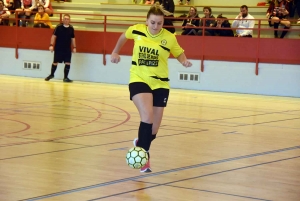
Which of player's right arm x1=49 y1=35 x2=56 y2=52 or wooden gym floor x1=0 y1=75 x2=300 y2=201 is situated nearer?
wooden gym floor x1=0 y1=75 x2=300 y2=201

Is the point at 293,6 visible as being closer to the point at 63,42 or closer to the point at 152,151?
the point at 63,42

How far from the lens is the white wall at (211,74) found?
728 inches

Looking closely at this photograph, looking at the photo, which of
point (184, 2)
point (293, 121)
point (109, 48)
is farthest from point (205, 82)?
point (293, 121)

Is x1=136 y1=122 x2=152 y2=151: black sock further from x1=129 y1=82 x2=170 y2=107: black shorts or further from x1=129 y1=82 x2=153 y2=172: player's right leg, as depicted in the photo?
x1=129 y1=82 x2=170 y2=107: black shorts

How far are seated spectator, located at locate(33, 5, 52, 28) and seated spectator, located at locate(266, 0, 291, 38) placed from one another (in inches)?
300

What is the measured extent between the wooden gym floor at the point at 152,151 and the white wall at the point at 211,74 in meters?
2.42

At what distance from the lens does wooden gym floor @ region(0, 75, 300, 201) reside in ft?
21.4

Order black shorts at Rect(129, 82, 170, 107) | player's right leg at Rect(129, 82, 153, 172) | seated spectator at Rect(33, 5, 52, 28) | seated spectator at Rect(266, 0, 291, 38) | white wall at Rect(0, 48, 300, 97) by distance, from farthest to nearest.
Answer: seated spectator at Rect(33, 5, 52, 28) → seated spectator at Rect(266, 0, 291, 38) → white wall at Rect(0, 48, 300, 97) → black shorts at Rect(129, 82, 170, 107) → player's right leg at Rect(129, 82, 153, 172)

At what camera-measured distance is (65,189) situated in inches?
253

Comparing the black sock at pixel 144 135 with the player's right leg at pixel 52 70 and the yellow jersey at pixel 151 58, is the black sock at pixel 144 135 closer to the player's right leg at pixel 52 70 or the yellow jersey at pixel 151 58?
the yellow jersey at pixel 151 58

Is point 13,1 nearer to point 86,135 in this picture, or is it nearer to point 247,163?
point 86,135

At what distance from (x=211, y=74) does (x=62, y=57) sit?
4804mm

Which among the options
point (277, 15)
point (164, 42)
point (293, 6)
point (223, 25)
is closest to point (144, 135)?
point (164, 42)

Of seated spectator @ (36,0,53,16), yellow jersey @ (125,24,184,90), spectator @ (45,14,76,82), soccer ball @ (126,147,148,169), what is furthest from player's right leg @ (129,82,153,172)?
seated spectator @ (36,0,53,16)
